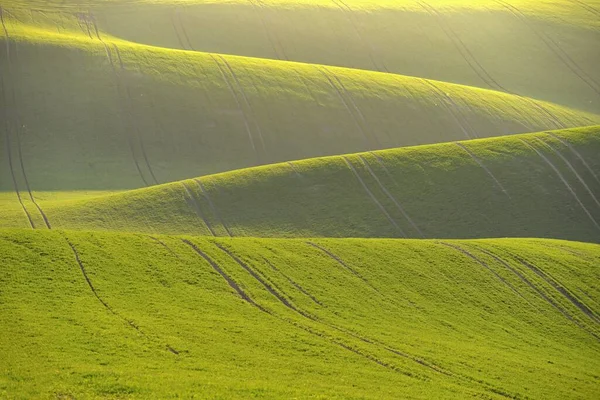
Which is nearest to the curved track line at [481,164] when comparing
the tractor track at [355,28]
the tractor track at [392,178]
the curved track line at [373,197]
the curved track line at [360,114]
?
the tractor track at [392,178]

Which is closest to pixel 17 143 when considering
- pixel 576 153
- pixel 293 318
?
pixel 293 318

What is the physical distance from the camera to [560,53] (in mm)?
116500

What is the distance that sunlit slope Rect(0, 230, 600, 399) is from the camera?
81.3 feet

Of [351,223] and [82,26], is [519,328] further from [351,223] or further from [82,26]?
[82,26]

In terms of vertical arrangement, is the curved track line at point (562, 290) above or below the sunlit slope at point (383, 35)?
above

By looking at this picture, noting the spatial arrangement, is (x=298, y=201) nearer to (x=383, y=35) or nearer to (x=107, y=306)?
(x=107, y=306)

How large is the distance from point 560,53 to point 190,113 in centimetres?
6707

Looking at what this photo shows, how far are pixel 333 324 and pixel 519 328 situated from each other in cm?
1022

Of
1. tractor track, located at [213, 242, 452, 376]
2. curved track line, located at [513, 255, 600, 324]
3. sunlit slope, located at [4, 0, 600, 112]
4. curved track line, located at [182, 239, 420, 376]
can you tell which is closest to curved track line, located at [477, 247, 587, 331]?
curved track line, located at [513, 255, 600, 324]

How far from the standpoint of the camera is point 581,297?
132 ft

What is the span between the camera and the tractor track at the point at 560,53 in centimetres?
10930

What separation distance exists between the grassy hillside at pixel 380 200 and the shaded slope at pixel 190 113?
31.7 ft

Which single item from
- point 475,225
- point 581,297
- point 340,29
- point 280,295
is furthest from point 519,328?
point 340,29

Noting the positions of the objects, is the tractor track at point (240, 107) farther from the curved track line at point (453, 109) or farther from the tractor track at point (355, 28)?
the tractor track at point (355, 28)
